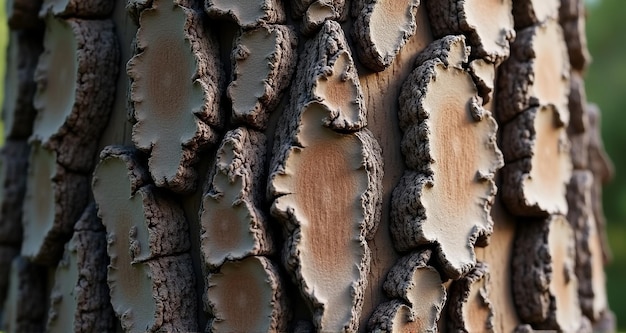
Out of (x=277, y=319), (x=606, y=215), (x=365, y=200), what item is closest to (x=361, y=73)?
(x=365, y=200)

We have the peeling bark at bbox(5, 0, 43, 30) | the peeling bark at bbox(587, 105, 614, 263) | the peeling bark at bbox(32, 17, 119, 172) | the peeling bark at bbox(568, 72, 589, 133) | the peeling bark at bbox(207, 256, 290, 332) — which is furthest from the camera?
the peeling bark at bbox(587, 105, 614, 263)

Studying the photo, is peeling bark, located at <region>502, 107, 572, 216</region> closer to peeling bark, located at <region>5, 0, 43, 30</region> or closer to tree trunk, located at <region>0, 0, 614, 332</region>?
tree trunk, located at <region>0, 0, 614, 332</region>

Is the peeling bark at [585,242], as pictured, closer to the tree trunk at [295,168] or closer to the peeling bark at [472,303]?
the tree trunk at [295,168]

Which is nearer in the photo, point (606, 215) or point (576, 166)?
point (576, 166)

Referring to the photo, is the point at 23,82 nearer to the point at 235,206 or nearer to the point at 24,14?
the point at 24,14

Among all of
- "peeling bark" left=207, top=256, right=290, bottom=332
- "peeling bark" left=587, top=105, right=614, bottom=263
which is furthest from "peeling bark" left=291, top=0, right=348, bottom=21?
"peeling bark" left=587, top=105, right=614, bottom=263

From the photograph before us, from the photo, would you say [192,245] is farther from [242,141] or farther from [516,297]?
[516,297]
